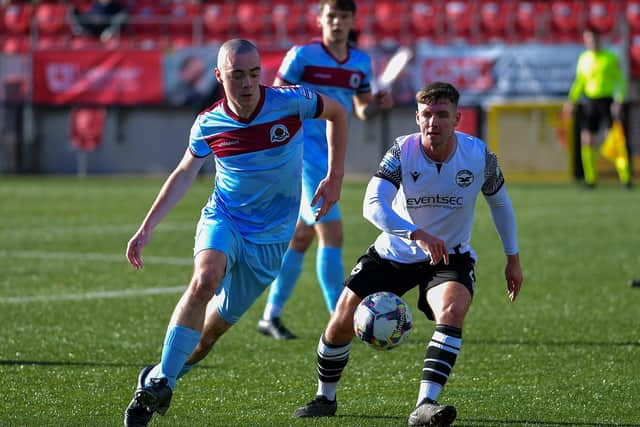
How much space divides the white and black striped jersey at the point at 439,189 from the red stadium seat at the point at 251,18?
68.8 feet

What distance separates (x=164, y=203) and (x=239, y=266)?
476 millimetres

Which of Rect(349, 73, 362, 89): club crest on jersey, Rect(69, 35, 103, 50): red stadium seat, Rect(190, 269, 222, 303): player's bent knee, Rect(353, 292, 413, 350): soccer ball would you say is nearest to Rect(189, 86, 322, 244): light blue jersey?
Rect(190, 269, 222, 303): player's bent knee

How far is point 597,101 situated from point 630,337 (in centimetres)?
1376

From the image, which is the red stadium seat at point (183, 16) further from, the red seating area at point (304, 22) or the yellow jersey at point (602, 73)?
the yellow jersey at point (602, 73)

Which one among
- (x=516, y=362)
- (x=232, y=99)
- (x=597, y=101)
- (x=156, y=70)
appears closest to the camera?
(x=232, y=99)

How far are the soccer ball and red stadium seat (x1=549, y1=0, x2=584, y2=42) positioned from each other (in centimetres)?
2036

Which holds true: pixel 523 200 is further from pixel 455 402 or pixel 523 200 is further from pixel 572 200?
pixel 455 402

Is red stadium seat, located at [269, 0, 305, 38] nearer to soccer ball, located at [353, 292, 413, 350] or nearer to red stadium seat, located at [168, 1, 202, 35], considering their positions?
red stadium seat, located at [168, 1, 202, 35]

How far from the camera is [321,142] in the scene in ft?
28.6

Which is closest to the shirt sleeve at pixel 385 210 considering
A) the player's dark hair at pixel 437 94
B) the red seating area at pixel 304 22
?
the player's dark hair at pixel 437 94

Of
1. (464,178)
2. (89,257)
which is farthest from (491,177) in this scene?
(89,257)

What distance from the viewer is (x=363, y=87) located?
30.0 ft

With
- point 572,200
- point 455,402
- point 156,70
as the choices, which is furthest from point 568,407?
point 156,70

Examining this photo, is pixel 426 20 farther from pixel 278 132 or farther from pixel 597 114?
pixel 278 132
